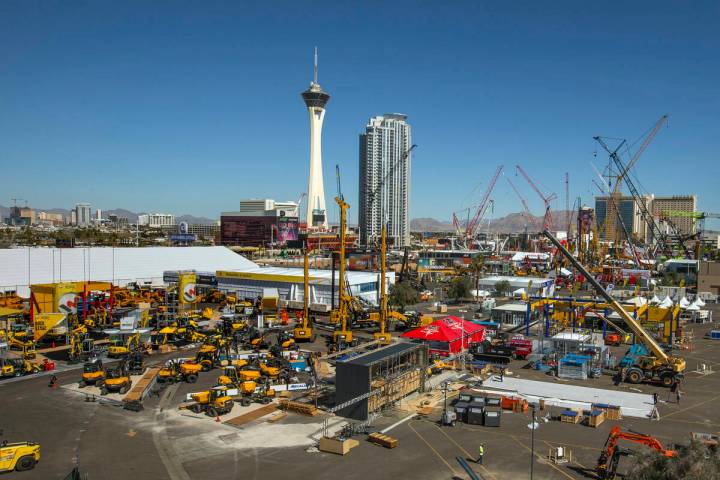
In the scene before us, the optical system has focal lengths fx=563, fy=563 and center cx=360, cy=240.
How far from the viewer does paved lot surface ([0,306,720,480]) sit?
55.7 ft

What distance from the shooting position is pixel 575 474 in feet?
55.2

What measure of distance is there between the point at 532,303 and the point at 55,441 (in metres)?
33.0

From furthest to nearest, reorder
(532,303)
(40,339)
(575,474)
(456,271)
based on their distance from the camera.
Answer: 1. (456,271)
2. (532,303)
3. (40,339)
4. (575,474)

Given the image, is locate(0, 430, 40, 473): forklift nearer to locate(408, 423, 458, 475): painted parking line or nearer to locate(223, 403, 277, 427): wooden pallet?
locate(223, 403, 277, 427): wooden pallet

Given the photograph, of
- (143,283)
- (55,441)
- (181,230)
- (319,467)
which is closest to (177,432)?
(55,441)

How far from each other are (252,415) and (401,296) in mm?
34095

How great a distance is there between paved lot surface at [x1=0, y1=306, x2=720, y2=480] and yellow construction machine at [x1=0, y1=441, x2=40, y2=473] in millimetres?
302

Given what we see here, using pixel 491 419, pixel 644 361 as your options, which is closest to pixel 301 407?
pixel 491 419

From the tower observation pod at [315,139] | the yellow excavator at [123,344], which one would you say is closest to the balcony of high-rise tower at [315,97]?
the tower observation pod at [315,139]

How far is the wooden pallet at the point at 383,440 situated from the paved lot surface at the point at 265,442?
9.6 inches

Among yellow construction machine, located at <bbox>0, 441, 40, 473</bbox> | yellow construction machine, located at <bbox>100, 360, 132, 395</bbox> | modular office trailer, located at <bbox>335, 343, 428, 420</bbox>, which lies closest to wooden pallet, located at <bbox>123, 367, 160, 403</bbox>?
yellow construction machine, located at <bbox>100, 360, 132, 395</bbox>

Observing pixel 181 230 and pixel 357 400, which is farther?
pixel 181 230

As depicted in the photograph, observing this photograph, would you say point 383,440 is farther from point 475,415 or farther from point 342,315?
point 342,315

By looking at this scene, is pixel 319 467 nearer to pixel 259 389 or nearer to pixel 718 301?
pixel 259 389
